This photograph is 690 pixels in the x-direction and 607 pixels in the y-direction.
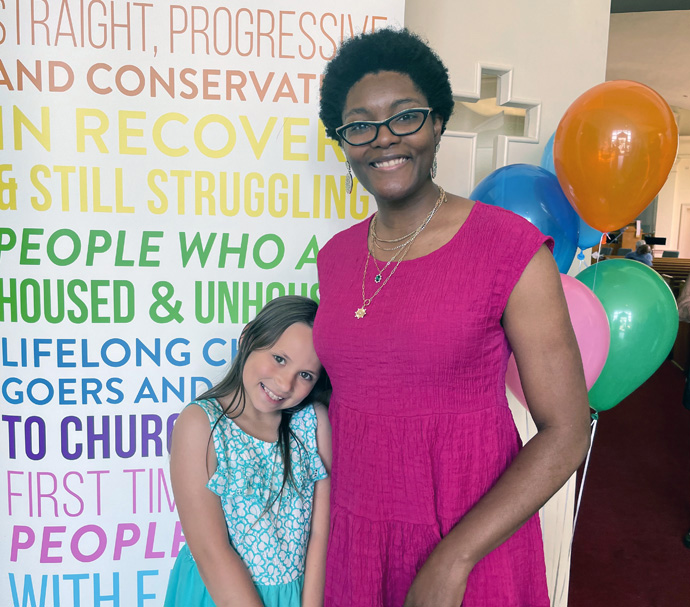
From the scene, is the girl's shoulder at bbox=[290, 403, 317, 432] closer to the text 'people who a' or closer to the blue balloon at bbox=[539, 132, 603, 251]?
the text 'people who a'

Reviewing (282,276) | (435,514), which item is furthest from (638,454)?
(435,514)

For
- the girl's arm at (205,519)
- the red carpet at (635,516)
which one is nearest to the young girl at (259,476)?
the girl's arm at (205,519)

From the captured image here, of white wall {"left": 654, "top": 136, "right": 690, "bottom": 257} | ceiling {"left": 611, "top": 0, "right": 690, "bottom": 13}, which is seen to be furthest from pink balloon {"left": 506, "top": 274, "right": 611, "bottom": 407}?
white wall {"left": 654, "top": 136, "right": 690, "bottom": 257}

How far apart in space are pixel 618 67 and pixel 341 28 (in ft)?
27.4

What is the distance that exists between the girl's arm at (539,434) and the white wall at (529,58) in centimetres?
108

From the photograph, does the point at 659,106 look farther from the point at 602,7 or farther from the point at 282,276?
the point at 282,276

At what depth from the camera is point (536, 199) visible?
5.16ft

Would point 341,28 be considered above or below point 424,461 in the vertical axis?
above

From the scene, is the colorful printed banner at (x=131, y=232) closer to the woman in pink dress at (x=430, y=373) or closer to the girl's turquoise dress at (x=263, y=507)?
the girl's turquoise dress at (x=263, y=507)

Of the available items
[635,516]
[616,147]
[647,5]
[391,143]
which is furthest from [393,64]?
[647,5]

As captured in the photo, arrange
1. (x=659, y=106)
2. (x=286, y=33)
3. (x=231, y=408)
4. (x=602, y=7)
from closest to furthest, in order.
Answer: (x=231, y=408) < (x=659, y=106) < (x=286, y=33) < (x=602, y=7)

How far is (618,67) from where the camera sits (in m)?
8.45

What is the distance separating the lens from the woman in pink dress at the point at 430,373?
0.89 m

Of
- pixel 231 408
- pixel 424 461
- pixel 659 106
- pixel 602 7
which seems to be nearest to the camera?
pixel 424 461
